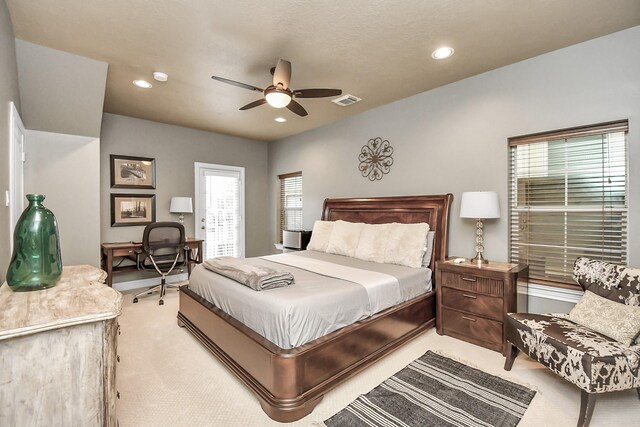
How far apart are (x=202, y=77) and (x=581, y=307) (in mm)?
4086

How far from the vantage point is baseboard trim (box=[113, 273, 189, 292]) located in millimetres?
4812

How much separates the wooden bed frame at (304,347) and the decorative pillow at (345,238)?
914 mm

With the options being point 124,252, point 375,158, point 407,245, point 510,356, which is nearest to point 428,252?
point 407,245

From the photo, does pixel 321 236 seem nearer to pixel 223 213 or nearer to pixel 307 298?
pixel 307 298

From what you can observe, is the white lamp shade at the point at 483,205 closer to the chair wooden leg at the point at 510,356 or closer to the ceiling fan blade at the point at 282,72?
the chair wooden leg at the point at 510,356

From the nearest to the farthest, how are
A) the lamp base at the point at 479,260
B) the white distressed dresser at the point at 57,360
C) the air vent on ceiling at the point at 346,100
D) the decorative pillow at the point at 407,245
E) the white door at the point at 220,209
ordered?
the white distressed dresser at the point at 57,360, the lamp base at the point at 479,260, the decorative pillow at the point at 407,245, the air vent on ceiling at the point at 346,100, the white door at the point at 220,209

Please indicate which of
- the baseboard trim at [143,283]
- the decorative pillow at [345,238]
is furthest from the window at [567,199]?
the baseboard trim at [143,283]

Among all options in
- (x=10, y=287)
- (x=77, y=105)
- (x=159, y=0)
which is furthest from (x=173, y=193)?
(x=10, y=287)

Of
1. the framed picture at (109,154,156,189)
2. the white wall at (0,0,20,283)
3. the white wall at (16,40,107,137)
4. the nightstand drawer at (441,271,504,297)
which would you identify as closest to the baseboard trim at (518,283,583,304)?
the nightstand drawer at (441,271,504,297)

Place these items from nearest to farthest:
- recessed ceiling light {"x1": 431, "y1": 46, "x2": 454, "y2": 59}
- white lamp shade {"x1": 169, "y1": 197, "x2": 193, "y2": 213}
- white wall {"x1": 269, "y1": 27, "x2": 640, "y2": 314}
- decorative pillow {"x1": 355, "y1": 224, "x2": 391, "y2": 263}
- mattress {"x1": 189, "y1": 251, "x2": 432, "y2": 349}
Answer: mattress {"x1": 189, "y1": 251, "x2": 432, "y2": 349}
white wall {"x1": 269, "y1": 27, "x2": 640, "y2": 314}
recessed ceiling light {"x1": 431, "y1": 46, "x2": 454, "y2": 59}
decorative pillow {"x1": 355, "y1": 224, "x2": 391, "y2": 263}
white lamp shade {"x1": 169, "y1": 197, "x2": 193, "y2": 213}

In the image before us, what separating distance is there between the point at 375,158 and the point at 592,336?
3.06m

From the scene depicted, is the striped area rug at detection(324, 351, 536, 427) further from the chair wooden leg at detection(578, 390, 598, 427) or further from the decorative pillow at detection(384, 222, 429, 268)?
the decorative pillow at detection(384, 222, 429, 268)

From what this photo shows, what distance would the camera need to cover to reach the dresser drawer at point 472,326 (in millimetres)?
2730

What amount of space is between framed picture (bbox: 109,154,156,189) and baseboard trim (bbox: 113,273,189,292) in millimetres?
1593
